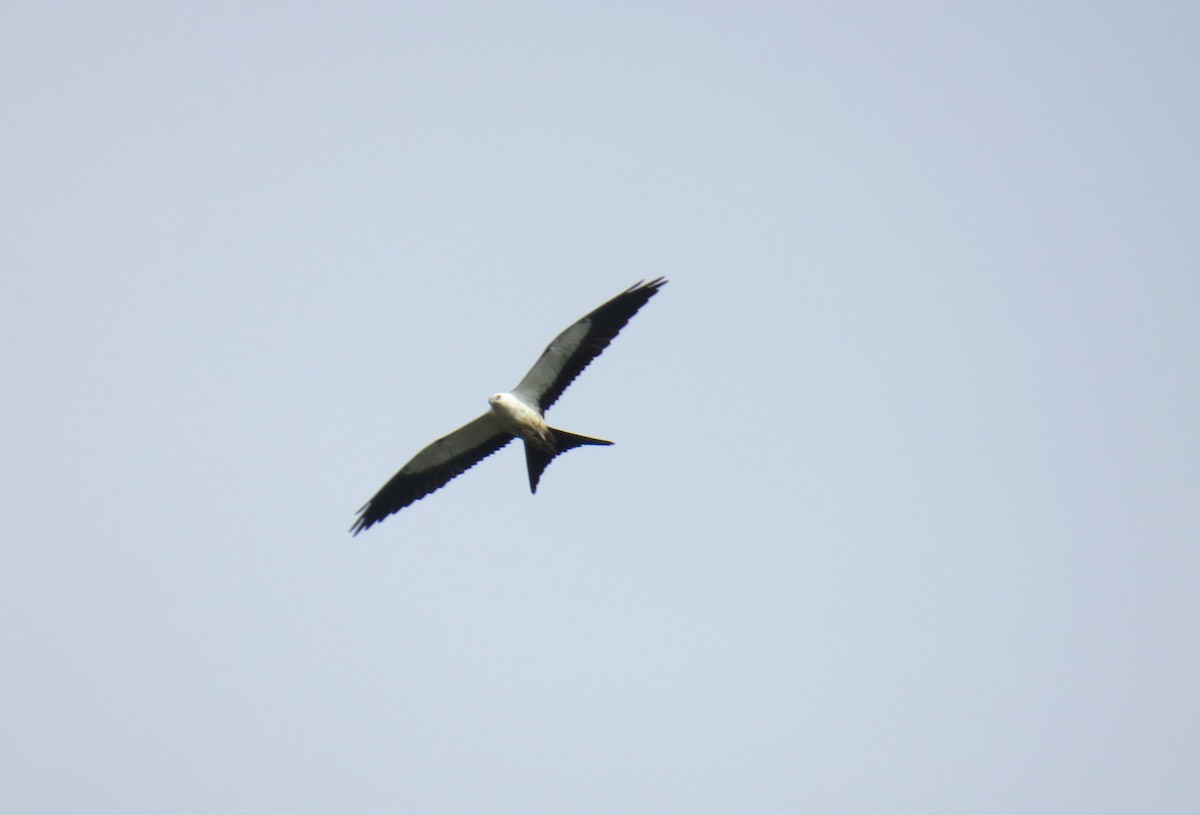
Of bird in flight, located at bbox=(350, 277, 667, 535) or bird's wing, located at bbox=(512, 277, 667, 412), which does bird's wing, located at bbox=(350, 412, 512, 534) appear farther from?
bird's wing, located at bbox=(512, 277, 667, 412)

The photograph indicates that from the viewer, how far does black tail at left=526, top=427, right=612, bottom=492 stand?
15.4m

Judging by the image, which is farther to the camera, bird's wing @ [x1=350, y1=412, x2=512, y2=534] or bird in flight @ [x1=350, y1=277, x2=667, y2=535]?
bird's wing @ [x1=350, y1=412, x2=512, y2=534]

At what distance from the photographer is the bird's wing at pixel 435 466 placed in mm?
16625

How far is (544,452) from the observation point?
15.8m

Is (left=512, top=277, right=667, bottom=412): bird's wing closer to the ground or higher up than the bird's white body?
higher up

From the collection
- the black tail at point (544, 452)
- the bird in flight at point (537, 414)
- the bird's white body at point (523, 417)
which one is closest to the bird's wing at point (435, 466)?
the bird in flight at point (537, 414)

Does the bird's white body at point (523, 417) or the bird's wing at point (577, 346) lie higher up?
the bird's wing at point (577, 346)

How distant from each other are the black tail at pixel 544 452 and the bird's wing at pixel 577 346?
22.7 inches

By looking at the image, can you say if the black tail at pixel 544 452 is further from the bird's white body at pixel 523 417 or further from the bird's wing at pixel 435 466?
the bird's wing at pixel 435 466

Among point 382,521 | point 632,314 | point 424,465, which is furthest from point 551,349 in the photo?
point 382,521

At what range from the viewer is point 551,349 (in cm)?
1555

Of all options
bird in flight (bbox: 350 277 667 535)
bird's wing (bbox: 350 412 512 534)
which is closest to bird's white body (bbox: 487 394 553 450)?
bird in flight (bbox: 350 277 667 535)

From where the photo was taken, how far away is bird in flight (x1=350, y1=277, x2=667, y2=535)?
1538 cm

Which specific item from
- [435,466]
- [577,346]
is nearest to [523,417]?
[577,346]
